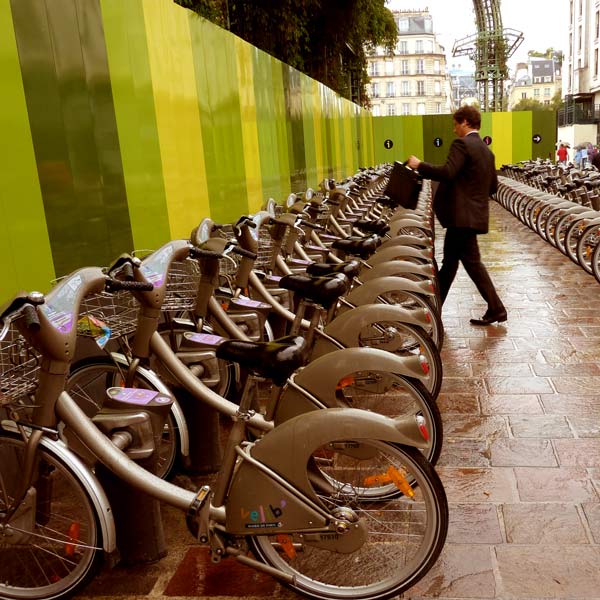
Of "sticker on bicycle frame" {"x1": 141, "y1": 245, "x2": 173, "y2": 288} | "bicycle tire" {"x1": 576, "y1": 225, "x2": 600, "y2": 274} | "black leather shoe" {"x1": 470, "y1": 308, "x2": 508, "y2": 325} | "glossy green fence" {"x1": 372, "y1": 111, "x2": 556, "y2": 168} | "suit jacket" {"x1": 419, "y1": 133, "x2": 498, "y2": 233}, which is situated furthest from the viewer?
"glossy green fence" {"x1": 372, "y1": 111, "x2": 556, "y2": 168}

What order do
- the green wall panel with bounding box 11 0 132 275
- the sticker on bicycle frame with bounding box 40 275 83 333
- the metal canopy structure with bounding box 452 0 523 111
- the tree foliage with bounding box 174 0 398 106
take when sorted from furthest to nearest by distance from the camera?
the metal canopy structure with bounding box 452 0 523 111
the tree foliage with bounding box 174 0 398 106
the green wall panel with bounding box 11 0 132 275
the sticker on bicycle frame with bounding box 40 275 83 333

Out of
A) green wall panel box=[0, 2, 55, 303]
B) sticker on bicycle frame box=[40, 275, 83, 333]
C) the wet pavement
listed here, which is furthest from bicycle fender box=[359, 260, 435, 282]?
sticker on bicycle frame box=[40, 275, 83, 333]

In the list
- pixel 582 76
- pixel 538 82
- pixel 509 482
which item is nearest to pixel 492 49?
pixel 582 76

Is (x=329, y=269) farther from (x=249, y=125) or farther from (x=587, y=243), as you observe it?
(x=587, y=243)

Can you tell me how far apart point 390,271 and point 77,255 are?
6.18 ft

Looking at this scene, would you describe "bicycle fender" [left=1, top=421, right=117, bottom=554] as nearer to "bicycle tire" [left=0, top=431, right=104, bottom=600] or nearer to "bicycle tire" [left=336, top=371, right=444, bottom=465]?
"bicycle tire" [left=0, top=431, right=104, bottom=600]

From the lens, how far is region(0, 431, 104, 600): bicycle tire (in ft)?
7.31

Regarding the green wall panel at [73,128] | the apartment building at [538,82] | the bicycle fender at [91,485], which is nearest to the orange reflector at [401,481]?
the bicycle fender at [91,485]

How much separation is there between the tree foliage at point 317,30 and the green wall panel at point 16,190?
5022 millimetres

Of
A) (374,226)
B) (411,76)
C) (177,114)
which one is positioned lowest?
(374,226)

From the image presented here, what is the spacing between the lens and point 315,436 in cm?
215

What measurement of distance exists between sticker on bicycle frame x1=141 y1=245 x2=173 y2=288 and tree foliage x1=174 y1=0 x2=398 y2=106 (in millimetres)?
5602

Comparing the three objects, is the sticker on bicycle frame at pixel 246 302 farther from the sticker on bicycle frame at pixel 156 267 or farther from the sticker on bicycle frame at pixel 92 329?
the sticker on bicycle frame at pixel 92 329

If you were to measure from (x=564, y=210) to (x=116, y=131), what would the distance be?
715cm
